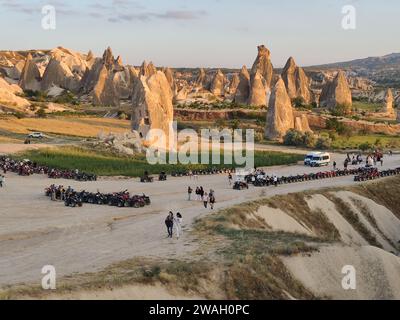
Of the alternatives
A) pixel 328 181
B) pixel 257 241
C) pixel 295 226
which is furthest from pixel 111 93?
pixel 257 241

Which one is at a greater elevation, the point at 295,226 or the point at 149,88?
the point at 149,88

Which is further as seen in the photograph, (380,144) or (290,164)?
(380,144)

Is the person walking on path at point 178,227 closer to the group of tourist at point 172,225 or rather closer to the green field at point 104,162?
the group of tourist at point 172,225

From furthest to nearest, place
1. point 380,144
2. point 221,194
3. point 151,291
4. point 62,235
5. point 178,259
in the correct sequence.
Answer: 1. point 380,144
2. point 221,194
3. point 62,235
4. point 178,259
5. point 151,291

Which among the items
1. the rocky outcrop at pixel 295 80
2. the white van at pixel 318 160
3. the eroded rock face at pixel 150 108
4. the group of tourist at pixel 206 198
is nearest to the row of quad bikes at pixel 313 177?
the white van at pixel 318 160

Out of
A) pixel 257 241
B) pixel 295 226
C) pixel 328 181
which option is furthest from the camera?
pixel 328 181

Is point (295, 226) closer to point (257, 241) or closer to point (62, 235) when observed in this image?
point (257, 241)

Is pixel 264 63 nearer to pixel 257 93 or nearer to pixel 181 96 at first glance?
pixel 181 96
